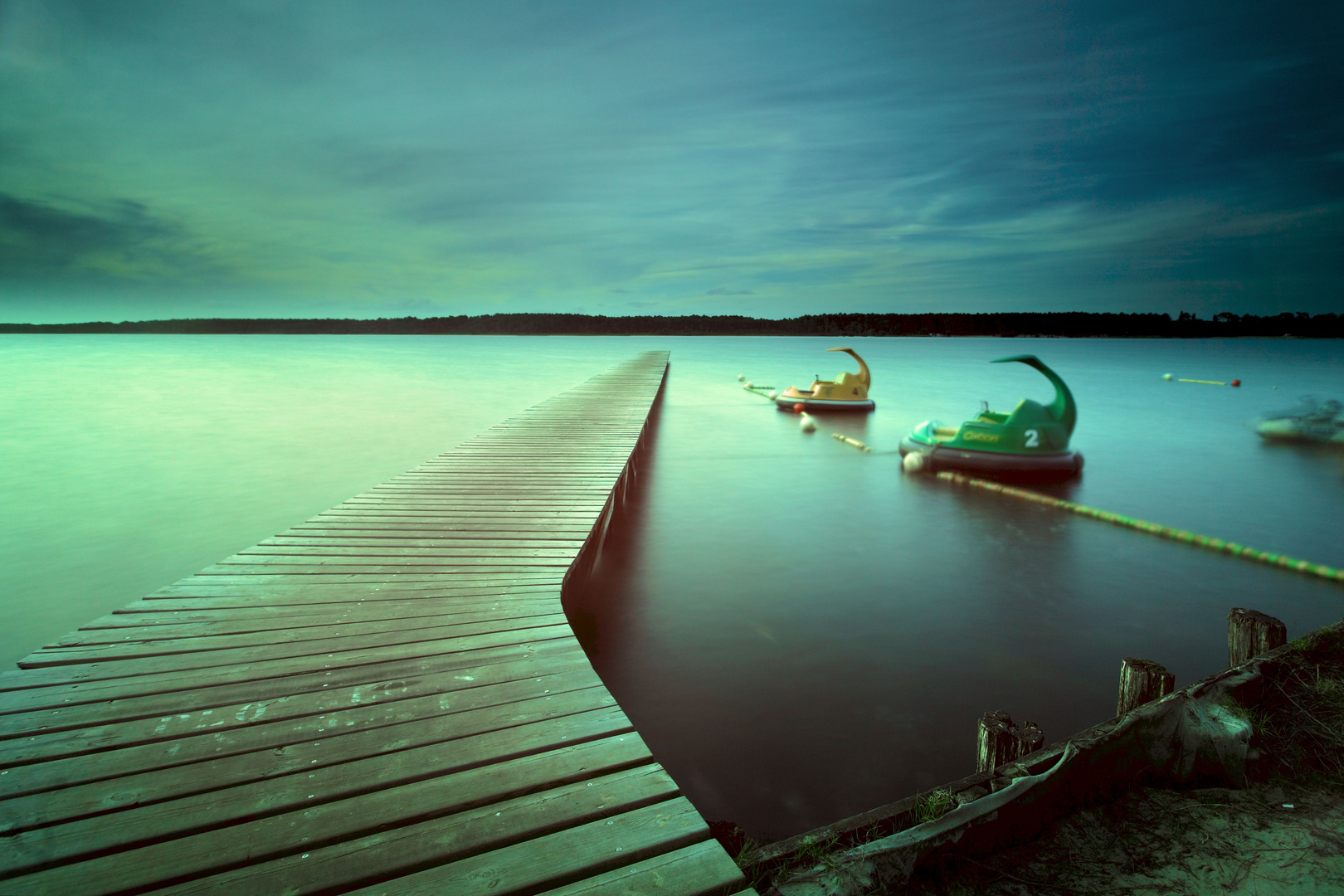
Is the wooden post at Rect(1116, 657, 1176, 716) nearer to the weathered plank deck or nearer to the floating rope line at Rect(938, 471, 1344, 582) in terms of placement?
the weathered plank deck

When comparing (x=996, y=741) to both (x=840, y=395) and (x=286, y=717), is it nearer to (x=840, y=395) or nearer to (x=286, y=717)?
(x=286, y=717)

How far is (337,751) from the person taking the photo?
7.68ft

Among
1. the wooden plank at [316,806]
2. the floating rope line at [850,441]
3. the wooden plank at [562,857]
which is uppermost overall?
the wooden plank at [316,806]

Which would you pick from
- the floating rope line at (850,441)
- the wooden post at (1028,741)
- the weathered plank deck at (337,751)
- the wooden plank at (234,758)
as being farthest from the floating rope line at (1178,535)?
the wooden plank at (234,758)

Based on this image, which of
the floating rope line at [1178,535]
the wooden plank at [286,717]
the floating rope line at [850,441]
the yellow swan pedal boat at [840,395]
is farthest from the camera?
the yellow swan pedal boat at [840,395]

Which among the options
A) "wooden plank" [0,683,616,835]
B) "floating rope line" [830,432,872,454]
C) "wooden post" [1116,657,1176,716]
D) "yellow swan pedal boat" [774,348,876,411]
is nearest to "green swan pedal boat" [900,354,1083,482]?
"floating rope line" [830,432,872,454]

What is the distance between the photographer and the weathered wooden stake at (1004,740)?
8.26ft

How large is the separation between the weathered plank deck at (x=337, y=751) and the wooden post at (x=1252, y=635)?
340cm

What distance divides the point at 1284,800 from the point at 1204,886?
777 millimetres

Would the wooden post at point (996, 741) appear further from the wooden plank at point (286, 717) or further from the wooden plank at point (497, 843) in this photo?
the wooden plank at point (286, 717)

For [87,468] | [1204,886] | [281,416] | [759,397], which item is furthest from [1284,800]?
[759,397]

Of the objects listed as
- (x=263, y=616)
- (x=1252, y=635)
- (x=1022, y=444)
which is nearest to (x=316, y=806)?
(x=263, y=616)

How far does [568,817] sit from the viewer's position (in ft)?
6.70

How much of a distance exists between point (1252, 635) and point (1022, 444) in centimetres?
690
